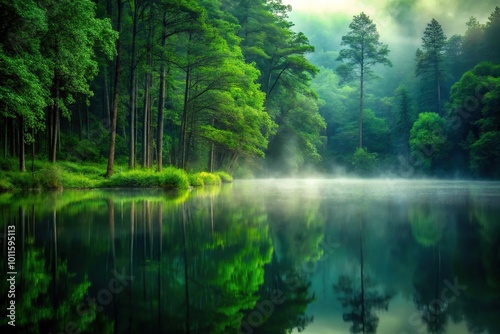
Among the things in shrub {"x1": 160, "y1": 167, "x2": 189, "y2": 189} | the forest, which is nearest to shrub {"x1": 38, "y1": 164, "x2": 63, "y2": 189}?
the forest

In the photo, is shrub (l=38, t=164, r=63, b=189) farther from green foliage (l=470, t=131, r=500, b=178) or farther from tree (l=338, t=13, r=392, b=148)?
tree (l=338, t=13, r=392, b=148)

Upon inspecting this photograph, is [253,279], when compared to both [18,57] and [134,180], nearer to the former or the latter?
[18,57]

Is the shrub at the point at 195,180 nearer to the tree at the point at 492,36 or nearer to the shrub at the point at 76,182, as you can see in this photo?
the shrub at the point at 76,182

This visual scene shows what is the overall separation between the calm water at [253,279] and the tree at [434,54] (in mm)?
58045

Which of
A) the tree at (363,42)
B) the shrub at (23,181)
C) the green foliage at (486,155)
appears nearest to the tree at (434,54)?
the tree at (363,42)

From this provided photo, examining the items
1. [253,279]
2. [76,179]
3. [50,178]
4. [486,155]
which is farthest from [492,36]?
[253,279]

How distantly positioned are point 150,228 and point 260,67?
40.8 m

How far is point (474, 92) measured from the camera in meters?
45.1

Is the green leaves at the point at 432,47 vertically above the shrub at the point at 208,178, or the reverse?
the green leaves at the point at 432,47

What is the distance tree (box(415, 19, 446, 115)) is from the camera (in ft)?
190

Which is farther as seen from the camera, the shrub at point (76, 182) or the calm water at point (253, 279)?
the shrub at point (76, 182)

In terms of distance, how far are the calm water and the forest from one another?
11.2 metres

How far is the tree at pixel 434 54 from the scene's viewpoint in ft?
190

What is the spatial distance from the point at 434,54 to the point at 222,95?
45602mm
